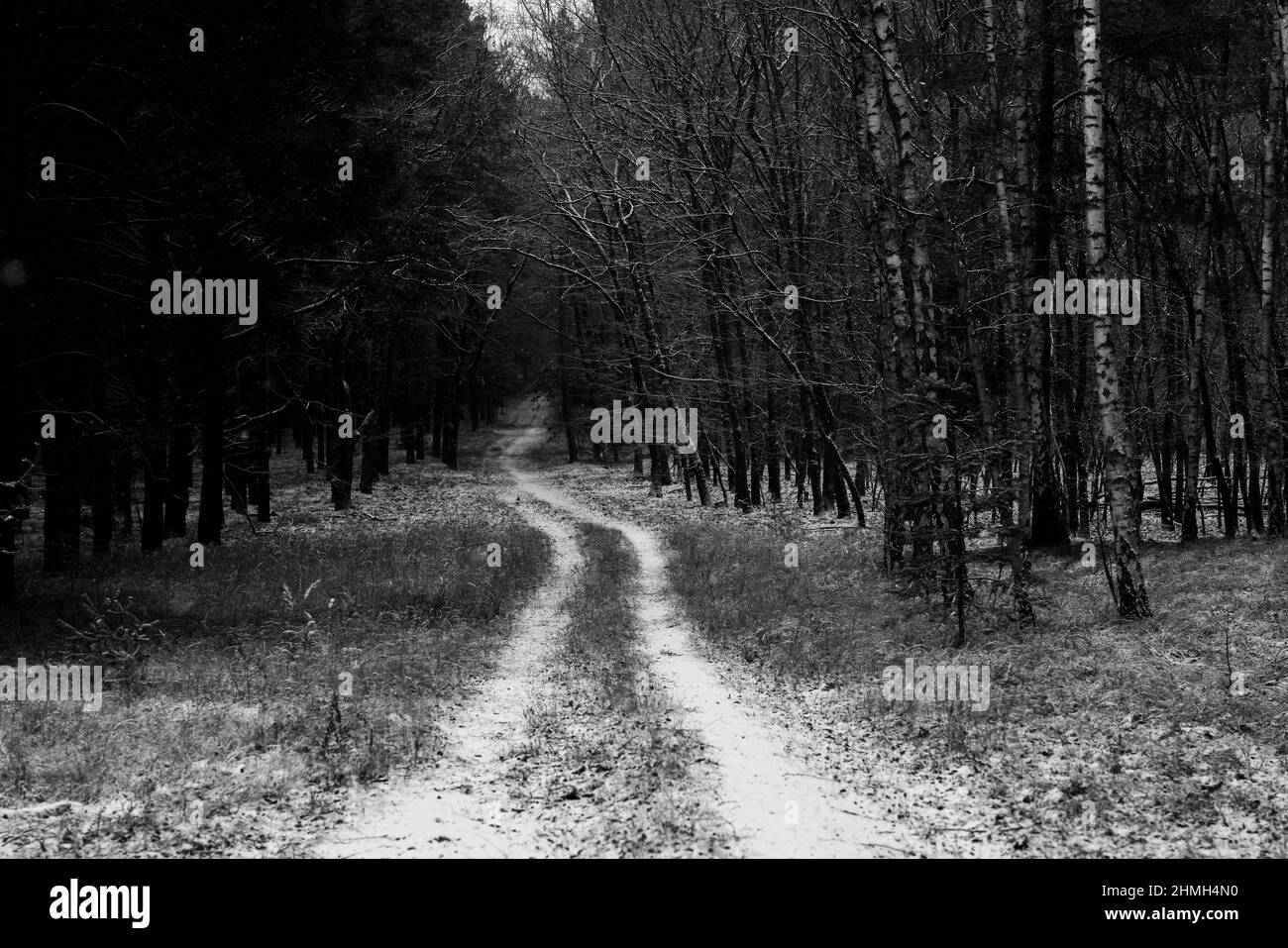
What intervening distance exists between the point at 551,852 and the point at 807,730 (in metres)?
3.73

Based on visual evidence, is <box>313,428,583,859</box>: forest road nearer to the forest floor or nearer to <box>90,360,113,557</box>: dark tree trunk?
the forest floor

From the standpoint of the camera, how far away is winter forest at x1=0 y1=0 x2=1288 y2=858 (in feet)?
23.2

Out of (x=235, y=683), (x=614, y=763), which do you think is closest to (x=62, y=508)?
(x=235, y=683)

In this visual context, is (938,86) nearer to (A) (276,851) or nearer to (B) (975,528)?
(B) (975,528)

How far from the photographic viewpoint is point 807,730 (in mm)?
8805

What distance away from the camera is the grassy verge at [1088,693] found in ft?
20.3

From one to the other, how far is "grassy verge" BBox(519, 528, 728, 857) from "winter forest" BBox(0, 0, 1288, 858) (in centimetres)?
5

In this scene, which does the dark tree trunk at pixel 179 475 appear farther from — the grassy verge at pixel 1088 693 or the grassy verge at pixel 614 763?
the grassy verge at pixel 1088 693

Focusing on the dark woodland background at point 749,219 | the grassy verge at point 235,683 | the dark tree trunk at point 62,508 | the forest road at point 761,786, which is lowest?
the forest road at point 761,786

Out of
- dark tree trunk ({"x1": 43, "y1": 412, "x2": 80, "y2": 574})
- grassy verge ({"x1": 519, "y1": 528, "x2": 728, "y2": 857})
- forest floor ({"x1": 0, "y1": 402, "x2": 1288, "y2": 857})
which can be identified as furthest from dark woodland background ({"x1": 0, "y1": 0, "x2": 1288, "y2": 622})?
grassy verge ({"x1": 519, "y1": 528, "x2": 728, "y2": 857})

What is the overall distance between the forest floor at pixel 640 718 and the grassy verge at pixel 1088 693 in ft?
0.13

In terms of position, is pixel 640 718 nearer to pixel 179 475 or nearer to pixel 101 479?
pixel 101 479

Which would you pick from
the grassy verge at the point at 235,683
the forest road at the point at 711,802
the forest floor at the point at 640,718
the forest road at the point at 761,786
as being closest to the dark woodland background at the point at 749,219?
the forest floor at the point at 640,718

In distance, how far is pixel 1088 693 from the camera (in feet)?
28.7
